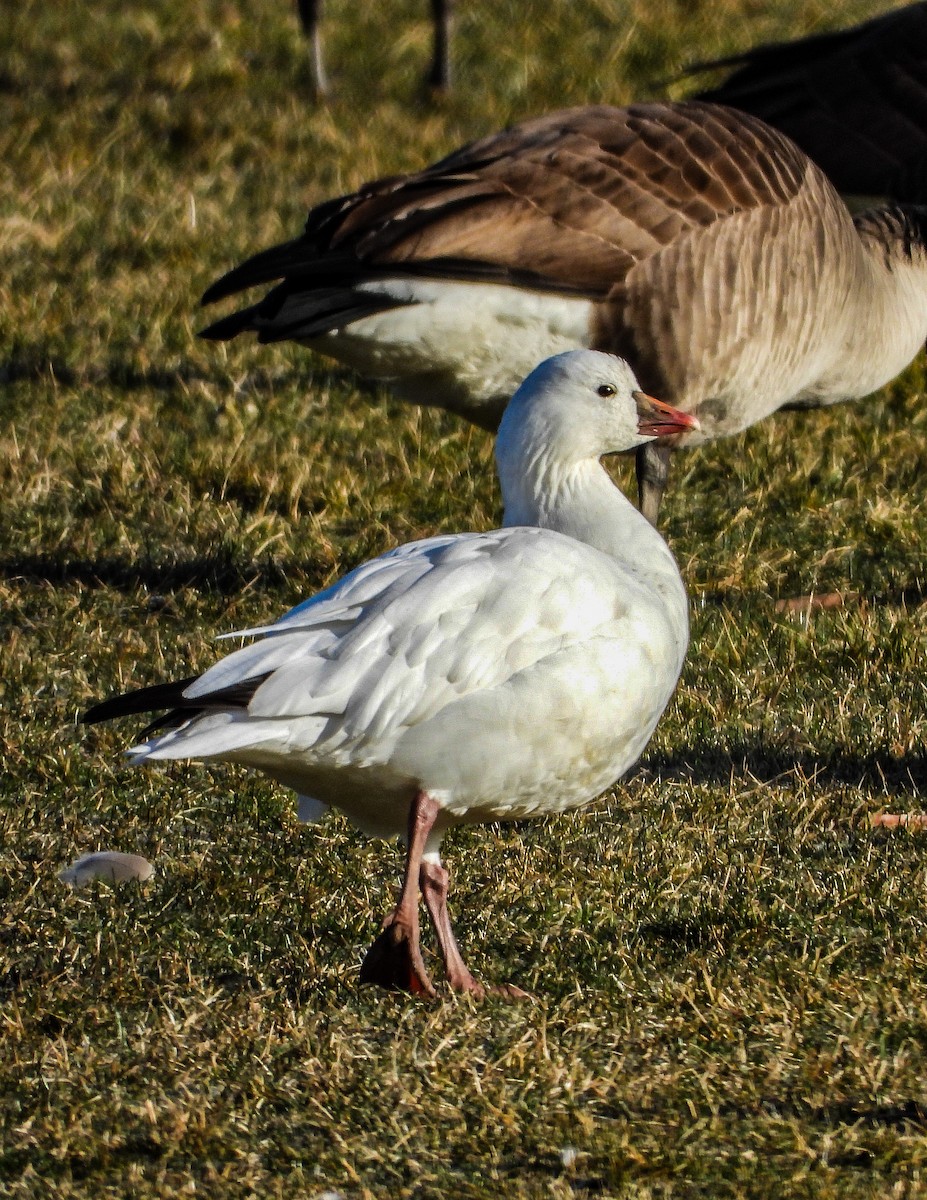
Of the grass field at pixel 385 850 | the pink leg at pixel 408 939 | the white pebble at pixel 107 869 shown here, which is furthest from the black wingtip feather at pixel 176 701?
the white pebble at pixel 107 869

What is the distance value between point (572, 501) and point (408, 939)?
969mm

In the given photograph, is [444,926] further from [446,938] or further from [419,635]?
[419,635]

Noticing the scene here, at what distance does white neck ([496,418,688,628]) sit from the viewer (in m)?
3.76

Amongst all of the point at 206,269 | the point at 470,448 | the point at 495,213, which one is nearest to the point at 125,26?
the point at 206,269

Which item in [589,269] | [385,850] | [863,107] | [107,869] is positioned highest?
[589,269]

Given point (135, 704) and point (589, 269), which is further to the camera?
point (589, 269)

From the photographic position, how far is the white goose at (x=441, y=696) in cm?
323

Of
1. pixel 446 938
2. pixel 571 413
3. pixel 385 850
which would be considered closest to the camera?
pixel 446 938

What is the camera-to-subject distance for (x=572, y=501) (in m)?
3.83

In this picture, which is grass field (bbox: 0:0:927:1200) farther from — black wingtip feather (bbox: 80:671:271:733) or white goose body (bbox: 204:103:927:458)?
white goose body (bbox: 204:103:927:458)

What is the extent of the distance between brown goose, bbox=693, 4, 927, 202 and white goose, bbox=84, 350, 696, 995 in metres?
3.86

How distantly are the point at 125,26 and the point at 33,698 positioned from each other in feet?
23.6

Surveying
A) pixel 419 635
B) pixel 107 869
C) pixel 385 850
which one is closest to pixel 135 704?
pixel 419 635

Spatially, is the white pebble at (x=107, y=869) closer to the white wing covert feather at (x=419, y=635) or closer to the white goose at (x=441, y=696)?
the white goose at (x=441, y=696)
